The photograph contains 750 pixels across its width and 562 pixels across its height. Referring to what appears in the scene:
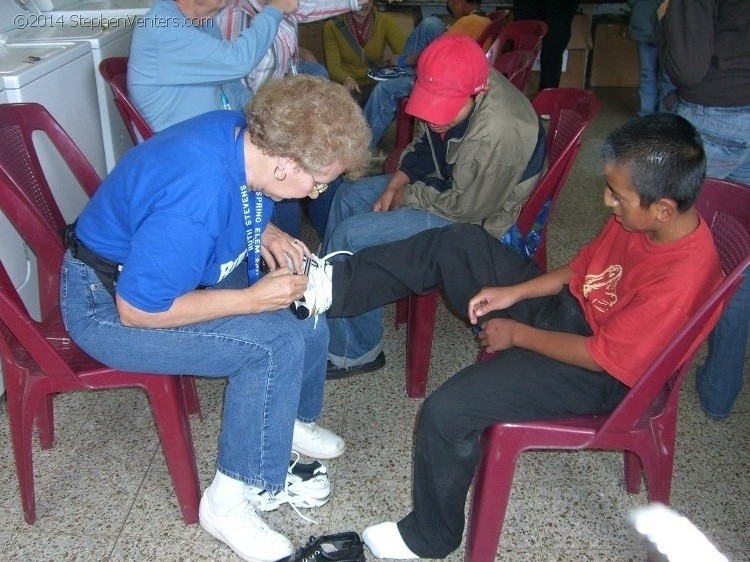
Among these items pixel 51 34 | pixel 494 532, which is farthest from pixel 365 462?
pixel 51 34

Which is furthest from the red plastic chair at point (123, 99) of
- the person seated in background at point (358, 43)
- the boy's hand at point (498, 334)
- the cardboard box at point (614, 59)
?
the cardboard box at point (614, 59)

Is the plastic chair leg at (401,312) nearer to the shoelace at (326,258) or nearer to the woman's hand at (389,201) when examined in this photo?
the woman's hand at (389,201)

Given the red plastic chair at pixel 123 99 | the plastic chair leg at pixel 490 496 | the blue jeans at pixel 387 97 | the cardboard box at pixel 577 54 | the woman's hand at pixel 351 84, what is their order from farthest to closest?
the cardboard box at pixel 577 54 < the woman's hand at pixel 351 84 < the blue jeans at pixel 387 97 < the red plastic chair at pixel 123 99 < the plastic chair leg at pixel 490 496

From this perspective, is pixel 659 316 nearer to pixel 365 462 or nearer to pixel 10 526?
pixel 365 462

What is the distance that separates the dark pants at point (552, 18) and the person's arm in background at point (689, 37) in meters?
3.14

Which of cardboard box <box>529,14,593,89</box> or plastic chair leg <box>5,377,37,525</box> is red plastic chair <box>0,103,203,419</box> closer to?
plastic chair leg <box>5,377,37,525</box>

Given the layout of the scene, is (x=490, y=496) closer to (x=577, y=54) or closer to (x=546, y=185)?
(x=546, y=185)

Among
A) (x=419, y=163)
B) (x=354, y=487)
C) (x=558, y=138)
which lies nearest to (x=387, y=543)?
(x=354, y=487)

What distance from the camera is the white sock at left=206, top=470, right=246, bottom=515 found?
1465 mm

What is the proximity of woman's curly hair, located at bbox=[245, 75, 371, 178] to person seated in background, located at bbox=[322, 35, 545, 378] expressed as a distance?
21.2 inches

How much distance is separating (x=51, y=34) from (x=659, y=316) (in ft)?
7.57

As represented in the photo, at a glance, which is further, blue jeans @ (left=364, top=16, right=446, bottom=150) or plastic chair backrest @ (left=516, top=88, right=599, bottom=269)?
blue jeans @ (left=364, top=16, right=446, bottom=150)

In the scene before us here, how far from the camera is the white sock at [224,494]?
147 centimetres

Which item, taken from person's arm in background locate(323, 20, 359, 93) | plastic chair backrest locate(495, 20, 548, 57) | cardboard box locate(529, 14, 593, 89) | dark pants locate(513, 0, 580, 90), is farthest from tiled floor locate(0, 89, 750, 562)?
cardboard box locate(529, 14, 593, 89)
